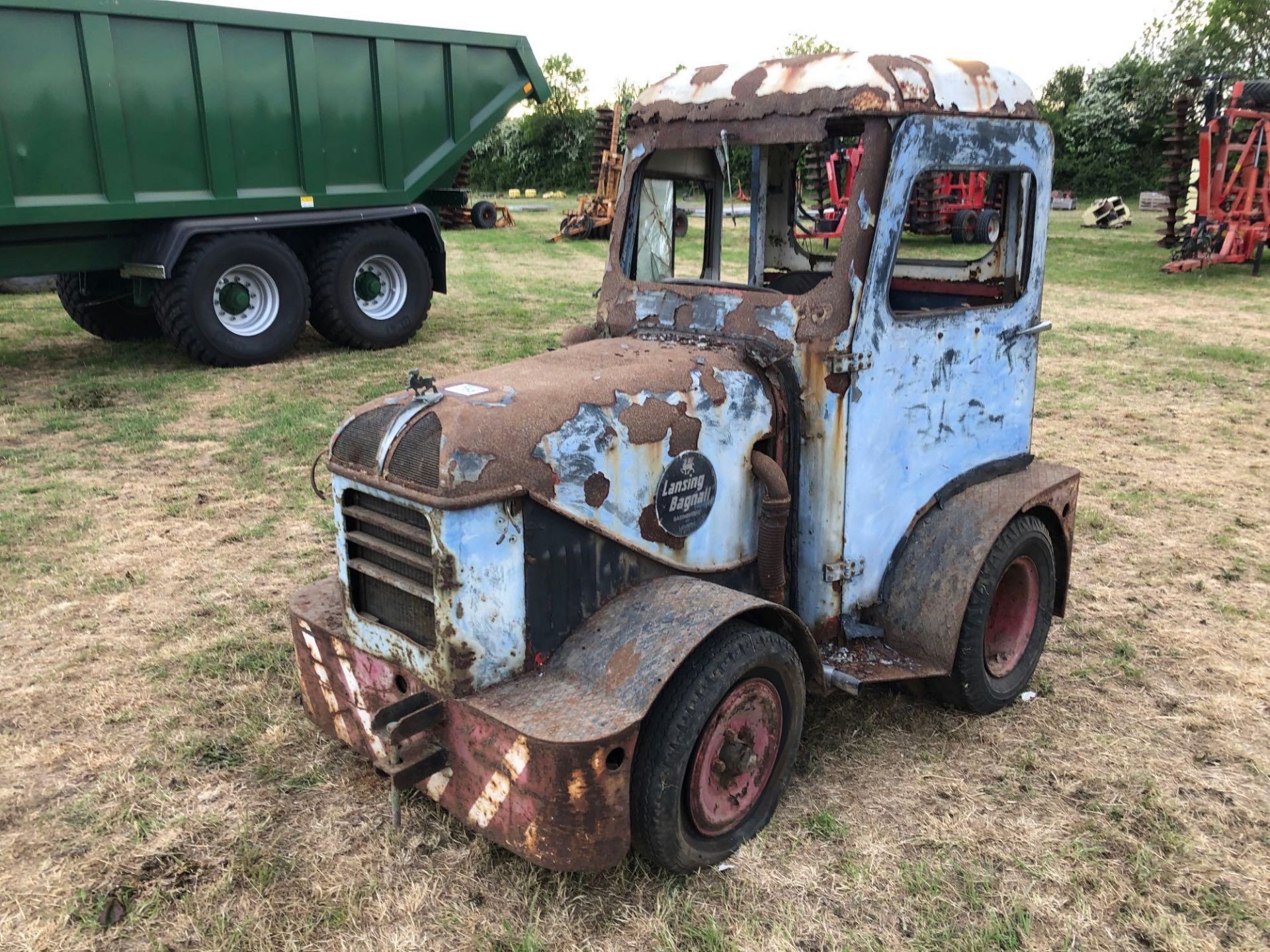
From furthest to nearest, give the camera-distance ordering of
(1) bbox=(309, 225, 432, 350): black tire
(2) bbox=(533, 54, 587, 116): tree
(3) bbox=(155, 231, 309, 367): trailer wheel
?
(2) bbox=(533, 54, 587, 116): tree, (1) bbox=(309, 225, 432, 350): black tire, (3) bbox=(155, 231, 309, 367): trailer wheel

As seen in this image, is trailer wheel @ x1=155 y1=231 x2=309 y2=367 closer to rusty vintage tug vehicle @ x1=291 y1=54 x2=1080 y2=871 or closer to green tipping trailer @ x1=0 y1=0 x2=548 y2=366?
green tipping trailer @ x1=0 y1=0 x2=548 y2=366

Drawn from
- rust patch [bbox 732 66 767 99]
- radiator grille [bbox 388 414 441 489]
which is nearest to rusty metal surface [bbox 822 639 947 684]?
radiator grille [bbox 388 414 441 489]

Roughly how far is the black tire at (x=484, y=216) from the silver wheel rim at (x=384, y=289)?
42.0 feet

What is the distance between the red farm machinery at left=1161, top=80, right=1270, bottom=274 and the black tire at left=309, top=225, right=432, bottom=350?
1135 cm

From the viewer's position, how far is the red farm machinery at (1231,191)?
14883mm

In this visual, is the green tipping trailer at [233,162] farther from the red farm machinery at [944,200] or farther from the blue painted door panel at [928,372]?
the blue painted door panel at [928,372]

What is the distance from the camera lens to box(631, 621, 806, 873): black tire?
2531 mm

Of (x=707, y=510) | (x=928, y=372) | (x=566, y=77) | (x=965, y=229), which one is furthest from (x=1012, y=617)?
(x=566, y=77)

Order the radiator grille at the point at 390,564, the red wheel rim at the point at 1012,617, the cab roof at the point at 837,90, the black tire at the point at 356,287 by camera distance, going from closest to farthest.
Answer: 1. the radiator grille at the point at 390,564
2. the cab roof at the point at 837,90
3. the red wheel rim at the point at 1012,617
4. the black tire at the point at 356,287

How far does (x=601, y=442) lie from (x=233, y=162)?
290 inches

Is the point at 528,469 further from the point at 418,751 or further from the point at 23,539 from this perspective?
the point at 23,539

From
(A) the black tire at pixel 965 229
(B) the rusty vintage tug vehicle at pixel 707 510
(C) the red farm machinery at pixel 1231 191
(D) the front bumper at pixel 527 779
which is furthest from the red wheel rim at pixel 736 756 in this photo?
(A) the black tire at pixel 965 229

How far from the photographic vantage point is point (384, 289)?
10.0 m

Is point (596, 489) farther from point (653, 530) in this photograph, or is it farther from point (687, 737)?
point (687, 737)
